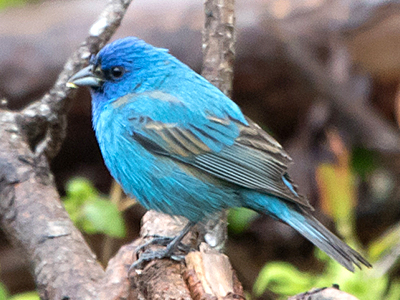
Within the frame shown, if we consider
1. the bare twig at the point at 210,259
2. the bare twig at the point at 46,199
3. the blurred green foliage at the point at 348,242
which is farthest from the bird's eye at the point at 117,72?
the blurred green foliage at the point at 348,242

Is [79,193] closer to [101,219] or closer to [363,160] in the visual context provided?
[101,219]

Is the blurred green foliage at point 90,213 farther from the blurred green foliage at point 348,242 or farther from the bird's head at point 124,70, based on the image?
the blurred green foliage at point 348,242

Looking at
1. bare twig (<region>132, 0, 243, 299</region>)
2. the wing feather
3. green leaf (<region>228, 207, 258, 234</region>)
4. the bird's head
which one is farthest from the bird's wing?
green leaf (<region>228, 207, 258, 234</region>)

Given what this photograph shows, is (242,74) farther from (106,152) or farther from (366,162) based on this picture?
(106,152)

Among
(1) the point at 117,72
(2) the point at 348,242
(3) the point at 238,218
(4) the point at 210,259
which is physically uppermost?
(1) the point at 117,72

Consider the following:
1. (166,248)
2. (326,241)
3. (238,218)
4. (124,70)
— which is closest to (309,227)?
(326,241)

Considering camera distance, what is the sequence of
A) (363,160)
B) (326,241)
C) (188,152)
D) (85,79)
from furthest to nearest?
1. (363,160)
2. (85,79)
3. (188,152)
4. (326,241)

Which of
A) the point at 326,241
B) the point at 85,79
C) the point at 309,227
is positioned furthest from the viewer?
the point at 85,79

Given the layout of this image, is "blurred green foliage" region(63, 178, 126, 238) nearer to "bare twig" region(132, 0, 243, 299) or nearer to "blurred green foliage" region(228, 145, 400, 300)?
"bare twig" region(132, 0, 243, 299)

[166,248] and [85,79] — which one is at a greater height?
[85,79]
